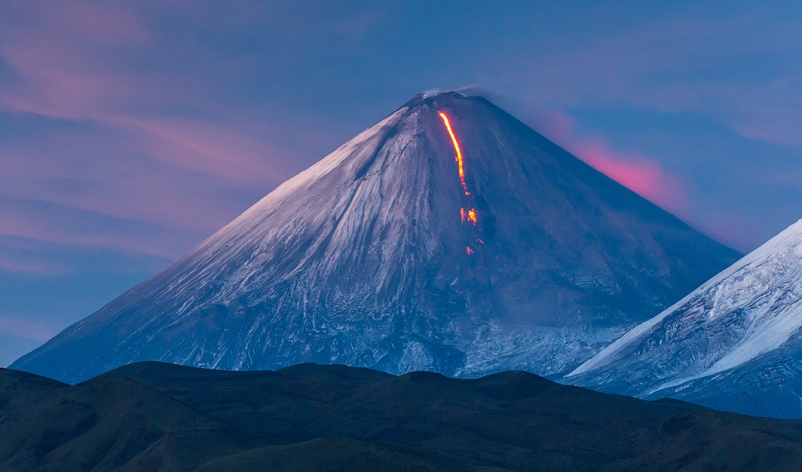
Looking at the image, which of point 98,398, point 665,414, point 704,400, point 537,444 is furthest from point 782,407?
point 98,398

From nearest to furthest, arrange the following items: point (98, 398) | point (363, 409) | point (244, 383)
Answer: point (98, 398)
point (363, 409)
point (244, 383)

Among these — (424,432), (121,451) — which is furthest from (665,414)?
(121,451)

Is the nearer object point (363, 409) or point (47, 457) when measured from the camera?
point (47, 457)

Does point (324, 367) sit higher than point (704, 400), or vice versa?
point (324, 367)

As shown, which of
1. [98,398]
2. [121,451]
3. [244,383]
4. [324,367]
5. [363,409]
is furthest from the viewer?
[324,367]

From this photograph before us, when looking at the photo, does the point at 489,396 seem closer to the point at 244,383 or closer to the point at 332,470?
the point at 244,383

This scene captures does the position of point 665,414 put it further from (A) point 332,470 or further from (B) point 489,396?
(A) point 332,470

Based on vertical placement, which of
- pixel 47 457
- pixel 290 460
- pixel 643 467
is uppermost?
pixel 47 457
